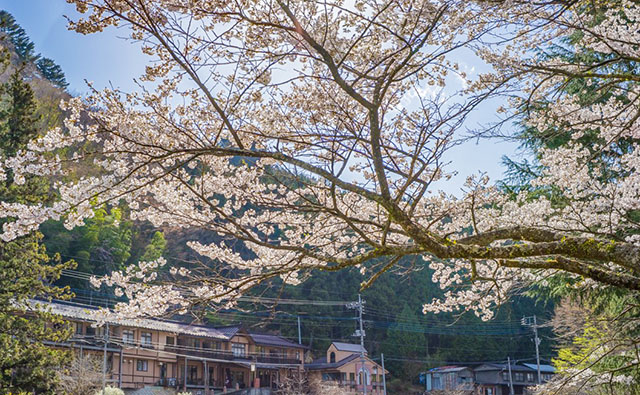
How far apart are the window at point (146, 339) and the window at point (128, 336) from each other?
531 millimetres

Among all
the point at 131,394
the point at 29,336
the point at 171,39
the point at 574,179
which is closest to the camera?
the point at 171,39

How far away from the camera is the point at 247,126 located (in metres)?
4.34

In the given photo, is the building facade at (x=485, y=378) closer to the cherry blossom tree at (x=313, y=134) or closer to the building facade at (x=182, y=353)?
the building facade at (x=182, y=353)

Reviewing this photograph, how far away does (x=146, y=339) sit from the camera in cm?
2367

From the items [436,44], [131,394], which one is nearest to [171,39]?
[436,44]

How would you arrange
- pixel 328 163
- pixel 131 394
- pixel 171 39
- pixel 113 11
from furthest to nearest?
pixel 131 394 < pixel 328 163 < pixel 171 39 < pixel 113 11

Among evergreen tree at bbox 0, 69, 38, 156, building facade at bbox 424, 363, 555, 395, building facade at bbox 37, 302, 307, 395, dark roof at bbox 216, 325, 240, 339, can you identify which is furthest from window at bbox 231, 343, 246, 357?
evergreen tree at bbox 0, 69, 38, 156

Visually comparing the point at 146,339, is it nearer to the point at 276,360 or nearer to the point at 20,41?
the point at 276,360

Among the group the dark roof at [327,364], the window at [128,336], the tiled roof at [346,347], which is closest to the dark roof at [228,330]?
the dark roof at [327,364]

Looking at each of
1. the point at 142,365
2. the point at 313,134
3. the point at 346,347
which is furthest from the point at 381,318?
the point at 313,134

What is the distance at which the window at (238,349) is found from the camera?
27.8 m

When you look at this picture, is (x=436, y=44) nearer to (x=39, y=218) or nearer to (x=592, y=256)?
(x=592, y=256)

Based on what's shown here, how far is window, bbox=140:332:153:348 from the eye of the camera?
76.0 ft

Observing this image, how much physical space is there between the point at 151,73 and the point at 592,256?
9.99ft
